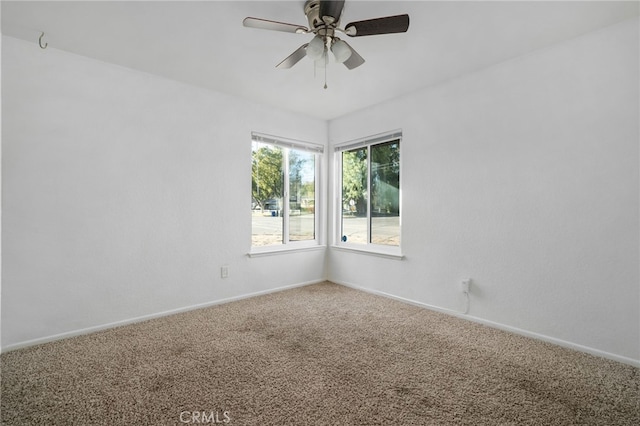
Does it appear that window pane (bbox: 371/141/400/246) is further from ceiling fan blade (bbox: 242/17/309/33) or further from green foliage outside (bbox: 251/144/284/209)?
ceiling fan blade (bbox: 242/17/309/33)

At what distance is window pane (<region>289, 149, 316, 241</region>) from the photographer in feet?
13.7

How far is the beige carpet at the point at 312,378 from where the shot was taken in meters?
1.60

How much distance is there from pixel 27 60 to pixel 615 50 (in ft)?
14.4

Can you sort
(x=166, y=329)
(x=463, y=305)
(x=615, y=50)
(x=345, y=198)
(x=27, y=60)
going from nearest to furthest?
1. (x=615, y=50)
2. (x=27, y=60)
3. (x=166, y=329)
4. (x=463, y=305)
5. (x=345, y=198)

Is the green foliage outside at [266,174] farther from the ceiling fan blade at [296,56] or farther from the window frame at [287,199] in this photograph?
the ceiling fan blade at [296,56]

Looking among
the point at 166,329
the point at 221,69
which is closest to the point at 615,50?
the point at 221,69

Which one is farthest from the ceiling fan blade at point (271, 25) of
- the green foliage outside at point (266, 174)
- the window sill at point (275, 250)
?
the window sill at point (275, 250)

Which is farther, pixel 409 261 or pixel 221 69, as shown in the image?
pixel 409 261

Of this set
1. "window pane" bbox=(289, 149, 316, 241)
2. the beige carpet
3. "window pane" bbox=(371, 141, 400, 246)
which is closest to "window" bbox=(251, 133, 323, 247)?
"window pane" bbox=(289, 149, 316, 241)

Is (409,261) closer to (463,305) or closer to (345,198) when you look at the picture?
(463,305)

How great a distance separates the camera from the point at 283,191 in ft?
13.4

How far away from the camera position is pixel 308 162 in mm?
4352

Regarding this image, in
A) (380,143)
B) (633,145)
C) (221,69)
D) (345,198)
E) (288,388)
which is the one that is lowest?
(288,388)

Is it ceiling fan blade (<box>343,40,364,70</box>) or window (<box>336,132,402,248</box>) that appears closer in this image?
ceiling fan blade (<box>343,40,364,70</box>)
